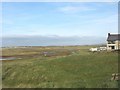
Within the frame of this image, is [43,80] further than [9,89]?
Yes

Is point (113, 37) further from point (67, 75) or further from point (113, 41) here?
point (67, 75)

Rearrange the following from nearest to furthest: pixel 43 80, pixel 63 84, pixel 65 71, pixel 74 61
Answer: pixel 63 84 → pixel 43 80 → pixel 65 71 → pixel 74 61

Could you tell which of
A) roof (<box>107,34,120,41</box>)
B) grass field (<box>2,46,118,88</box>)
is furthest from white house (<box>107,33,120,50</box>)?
grass field (<box>2,46,118,88</box>)

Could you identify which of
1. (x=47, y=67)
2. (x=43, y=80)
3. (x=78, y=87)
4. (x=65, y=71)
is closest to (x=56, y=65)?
(x=47, y=67)

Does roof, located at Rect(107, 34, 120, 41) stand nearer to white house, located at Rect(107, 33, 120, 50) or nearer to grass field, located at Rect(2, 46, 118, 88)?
white house, located at Rect(107, 33, 120, 50)

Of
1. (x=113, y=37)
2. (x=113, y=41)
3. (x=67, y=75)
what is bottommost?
(x=67, y=75)

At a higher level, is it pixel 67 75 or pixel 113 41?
pixel 113 41

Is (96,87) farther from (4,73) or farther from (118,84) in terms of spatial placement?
(4,73)

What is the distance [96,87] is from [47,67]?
1727cm

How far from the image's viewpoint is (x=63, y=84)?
35.3m

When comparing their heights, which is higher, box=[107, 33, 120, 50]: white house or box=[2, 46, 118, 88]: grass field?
box=[107, 33, 120, 50]: white house

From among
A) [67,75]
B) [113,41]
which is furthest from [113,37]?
[67,75]

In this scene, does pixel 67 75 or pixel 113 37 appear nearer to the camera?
pixel 67 75

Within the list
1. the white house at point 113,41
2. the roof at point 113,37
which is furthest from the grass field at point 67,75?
the roof at point 113,37
